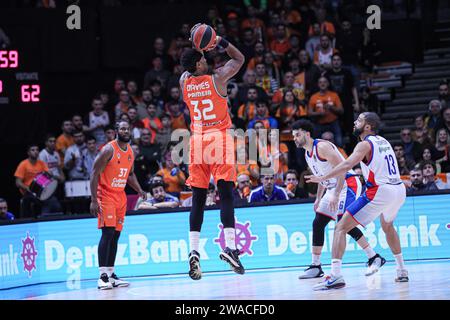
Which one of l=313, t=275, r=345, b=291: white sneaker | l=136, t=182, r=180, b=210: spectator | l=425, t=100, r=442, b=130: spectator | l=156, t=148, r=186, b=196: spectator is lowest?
l=313, t=275, r=345, b=291: white sneaker

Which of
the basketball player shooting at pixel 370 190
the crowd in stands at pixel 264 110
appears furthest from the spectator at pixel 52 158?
the basketball player shooting at pixel 370 190

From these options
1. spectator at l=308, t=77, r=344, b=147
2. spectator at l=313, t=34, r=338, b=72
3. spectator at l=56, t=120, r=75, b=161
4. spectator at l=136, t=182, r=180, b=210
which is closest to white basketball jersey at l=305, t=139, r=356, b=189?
spectator at l=136, t=182, r=180, b=210

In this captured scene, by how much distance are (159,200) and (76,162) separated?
2.82 m

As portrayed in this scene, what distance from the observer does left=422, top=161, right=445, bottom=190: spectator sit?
14445mm

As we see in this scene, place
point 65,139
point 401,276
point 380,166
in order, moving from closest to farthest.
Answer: point 380,166 < point 401,276 < point 65,139

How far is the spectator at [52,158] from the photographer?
1692 centimetres

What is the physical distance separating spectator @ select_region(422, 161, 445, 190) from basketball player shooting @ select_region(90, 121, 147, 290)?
4.80 metres

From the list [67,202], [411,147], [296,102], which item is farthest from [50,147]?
[411,147]

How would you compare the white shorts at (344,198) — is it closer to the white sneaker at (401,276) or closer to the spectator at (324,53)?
the white sneaker at (401,276)

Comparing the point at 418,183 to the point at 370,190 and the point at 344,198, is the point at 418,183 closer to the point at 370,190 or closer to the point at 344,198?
the point at 344,198

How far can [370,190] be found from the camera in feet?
35.1

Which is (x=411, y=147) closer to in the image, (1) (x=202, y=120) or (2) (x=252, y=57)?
(2) (x=252, y=57)

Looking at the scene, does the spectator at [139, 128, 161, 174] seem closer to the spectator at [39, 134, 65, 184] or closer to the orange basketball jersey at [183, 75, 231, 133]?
the spectator at [39, 134, 65, 184]

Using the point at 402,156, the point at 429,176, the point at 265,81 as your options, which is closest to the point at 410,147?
the point at 402,156
